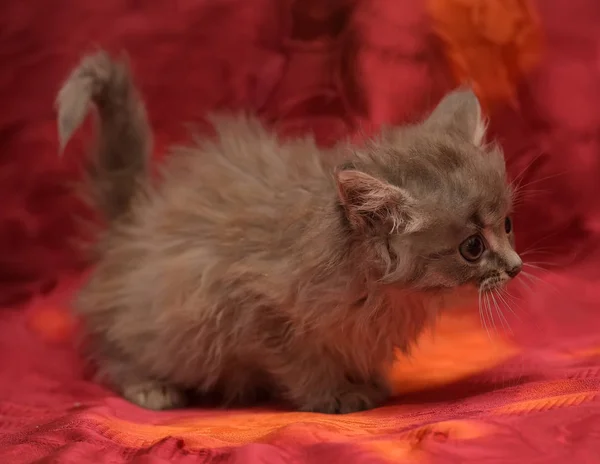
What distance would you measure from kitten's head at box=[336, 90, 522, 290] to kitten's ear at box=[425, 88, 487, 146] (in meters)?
0.09

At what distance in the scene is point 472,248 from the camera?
1.07 meters

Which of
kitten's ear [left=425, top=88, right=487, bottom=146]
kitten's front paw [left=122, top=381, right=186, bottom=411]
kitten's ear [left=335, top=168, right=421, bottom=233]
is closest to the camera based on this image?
kitten's ear [left=335, top=168, right=421, bottom=233]

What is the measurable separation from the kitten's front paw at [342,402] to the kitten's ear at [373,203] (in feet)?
1.07

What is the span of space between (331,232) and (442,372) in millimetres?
452

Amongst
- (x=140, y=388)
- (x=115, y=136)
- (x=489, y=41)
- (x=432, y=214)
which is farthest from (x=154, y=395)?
(x=489, y=41)

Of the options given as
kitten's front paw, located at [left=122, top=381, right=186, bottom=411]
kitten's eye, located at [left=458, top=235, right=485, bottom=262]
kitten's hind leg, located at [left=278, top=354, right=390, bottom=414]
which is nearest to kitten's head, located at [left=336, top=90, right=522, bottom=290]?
kitten's eye, located at [left=458, top=235, right=485, bottom=262]

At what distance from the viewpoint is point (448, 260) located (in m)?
1.05

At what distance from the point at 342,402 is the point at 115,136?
709 mm

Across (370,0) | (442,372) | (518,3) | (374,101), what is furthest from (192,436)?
(518,3)

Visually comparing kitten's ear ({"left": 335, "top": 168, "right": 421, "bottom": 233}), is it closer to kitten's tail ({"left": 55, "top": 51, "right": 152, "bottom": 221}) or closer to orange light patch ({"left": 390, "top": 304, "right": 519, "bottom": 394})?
orange light patch ({"left": 390, "top": 304, "right": 519, "bottom": 394})

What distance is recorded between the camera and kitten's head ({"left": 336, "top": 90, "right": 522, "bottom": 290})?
1046 mm

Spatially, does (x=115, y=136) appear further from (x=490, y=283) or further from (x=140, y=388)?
(x=490, y=283)

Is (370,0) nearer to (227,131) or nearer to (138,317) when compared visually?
(227,131)

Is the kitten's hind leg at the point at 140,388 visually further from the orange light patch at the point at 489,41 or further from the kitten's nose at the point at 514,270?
the orange light patch at the point at 489,41
